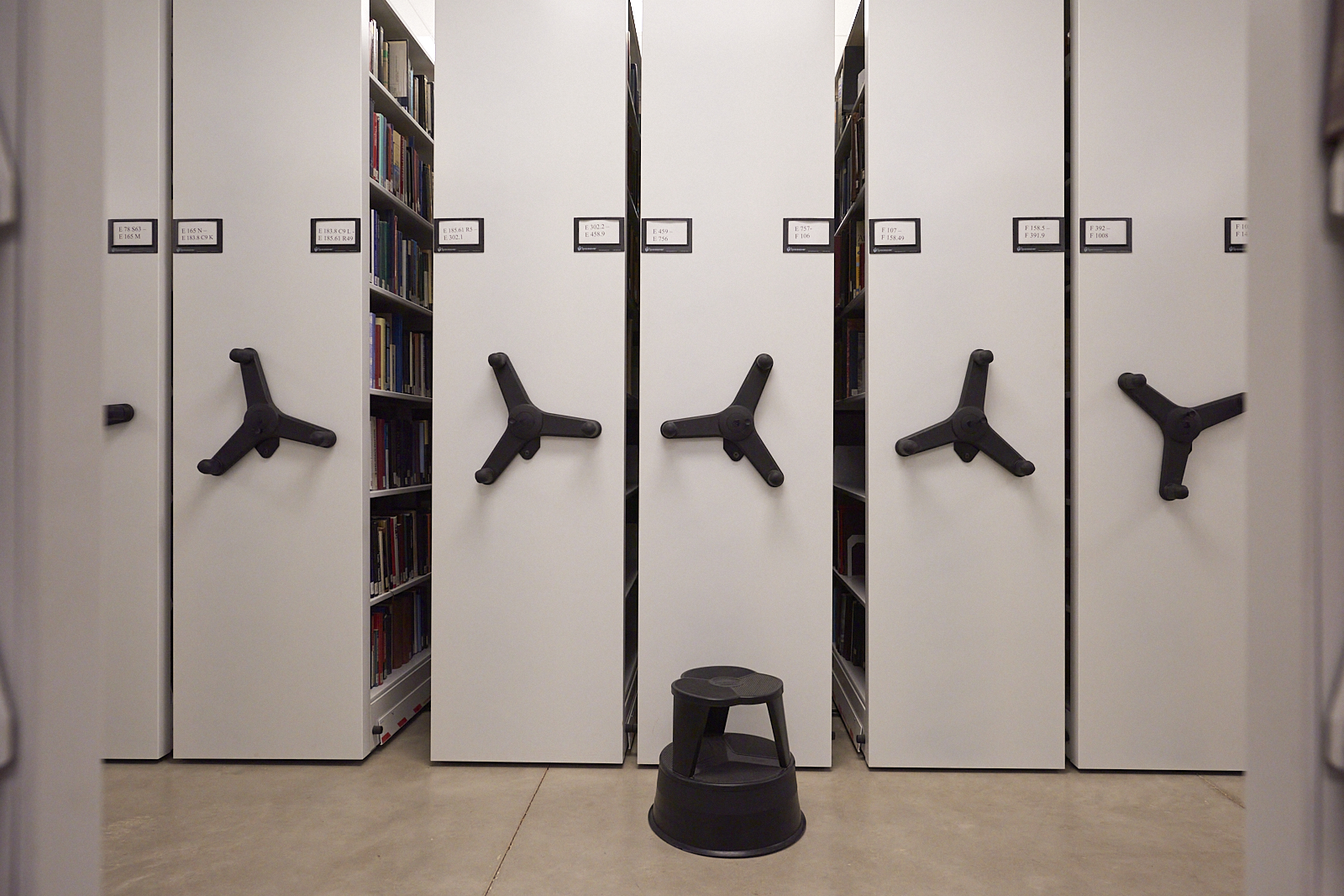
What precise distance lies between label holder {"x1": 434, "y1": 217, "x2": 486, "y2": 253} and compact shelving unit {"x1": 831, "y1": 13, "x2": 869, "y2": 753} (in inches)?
56.1

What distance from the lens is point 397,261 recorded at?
10.1 ft

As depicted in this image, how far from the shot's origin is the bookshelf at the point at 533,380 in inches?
96.9

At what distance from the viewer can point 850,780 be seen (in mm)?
2369

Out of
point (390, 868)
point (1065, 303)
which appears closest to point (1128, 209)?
point (1065, 303)

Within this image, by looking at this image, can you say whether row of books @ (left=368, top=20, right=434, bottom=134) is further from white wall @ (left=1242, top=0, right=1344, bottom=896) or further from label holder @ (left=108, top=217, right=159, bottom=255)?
white wall @ (left=1242, top=0, right=1344, bottom=896)

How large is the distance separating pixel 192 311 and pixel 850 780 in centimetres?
275

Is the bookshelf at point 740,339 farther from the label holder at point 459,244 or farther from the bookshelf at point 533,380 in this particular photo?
the label holder at point 459,244

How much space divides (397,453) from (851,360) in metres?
2.01

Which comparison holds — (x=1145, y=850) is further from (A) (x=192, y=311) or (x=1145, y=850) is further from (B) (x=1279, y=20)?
(A) (x=192, y=311)

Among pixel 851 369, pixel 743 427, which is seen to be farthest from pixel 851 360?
pixel 743 427

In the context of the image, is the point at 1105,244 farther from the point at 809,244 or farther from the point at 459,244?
the point at 459,244

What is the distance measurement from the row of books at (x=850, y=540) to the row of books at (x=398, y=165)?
2.28m

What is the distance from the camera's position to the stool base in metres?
1.93

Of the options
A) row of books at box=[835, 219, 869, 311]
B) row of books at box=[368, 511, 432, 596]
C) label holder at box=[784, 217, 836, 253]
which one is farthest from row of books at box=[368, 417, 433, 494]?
row of books at box=[835, 219, 869, 311]
